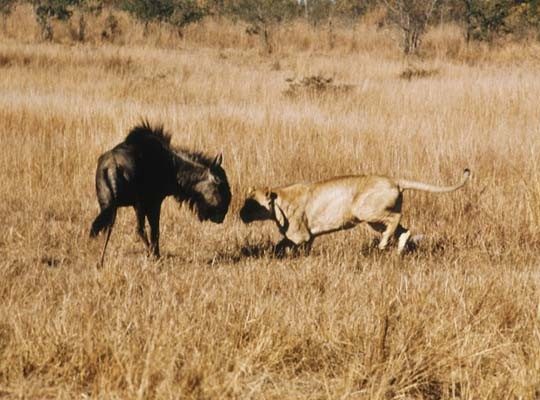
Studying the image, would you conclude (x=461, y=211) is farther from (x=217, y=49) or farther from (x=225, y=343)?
(x=217, y=49)

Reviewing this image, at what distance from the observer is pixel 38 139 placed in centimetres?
902

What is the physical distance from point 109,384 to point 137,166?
2579 mm

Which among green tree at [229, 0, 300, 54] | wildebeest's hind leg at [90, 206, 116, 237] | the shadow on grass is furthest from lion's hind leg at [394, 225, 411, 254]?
green tree at [229, 0, 300, 54]

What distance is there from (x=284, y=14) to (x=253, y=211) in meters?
22.1

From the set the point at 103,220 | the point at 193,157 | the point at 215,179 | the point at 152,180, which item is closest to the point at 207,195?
the point at 215,179

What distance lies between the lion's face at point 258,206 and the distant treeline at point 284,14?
16.7 m

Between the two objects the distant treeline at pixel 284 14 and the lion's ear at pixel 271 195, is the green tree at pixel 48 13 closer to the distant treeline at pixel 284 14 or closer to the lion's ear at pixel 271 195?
the distant treeline at pixel 284 14

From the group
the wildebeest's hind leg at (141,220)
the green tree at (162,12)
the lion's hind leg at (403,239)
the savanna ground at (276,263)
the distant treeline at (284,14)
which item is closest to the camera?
the savanna ground at (276,263)

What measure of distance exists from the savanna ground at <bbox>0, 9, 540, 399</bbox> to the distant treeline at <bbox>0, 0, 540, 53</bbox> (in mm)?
7800

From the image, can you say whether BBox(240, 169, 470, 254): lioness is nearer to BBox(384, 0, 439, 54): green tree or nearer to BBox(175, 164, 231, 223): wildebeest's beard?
BBox(175, 164, 231, 223): wildebeest's beard

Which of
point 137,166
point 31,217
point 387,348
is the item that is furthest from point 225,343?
point 31,217

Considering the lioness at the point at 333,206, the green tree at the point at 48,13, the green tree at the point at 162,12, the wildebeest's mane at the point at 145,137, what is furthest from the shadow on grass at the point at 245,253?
the green tree at the point at 162,12

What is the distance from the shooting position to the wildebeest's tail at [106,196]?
513cm

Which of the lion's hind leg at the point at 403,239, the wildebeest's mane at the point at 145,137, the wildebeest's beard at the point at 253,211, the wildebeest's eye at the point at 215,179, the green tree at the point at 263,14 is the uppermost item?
the green tree at the point at 263,14
